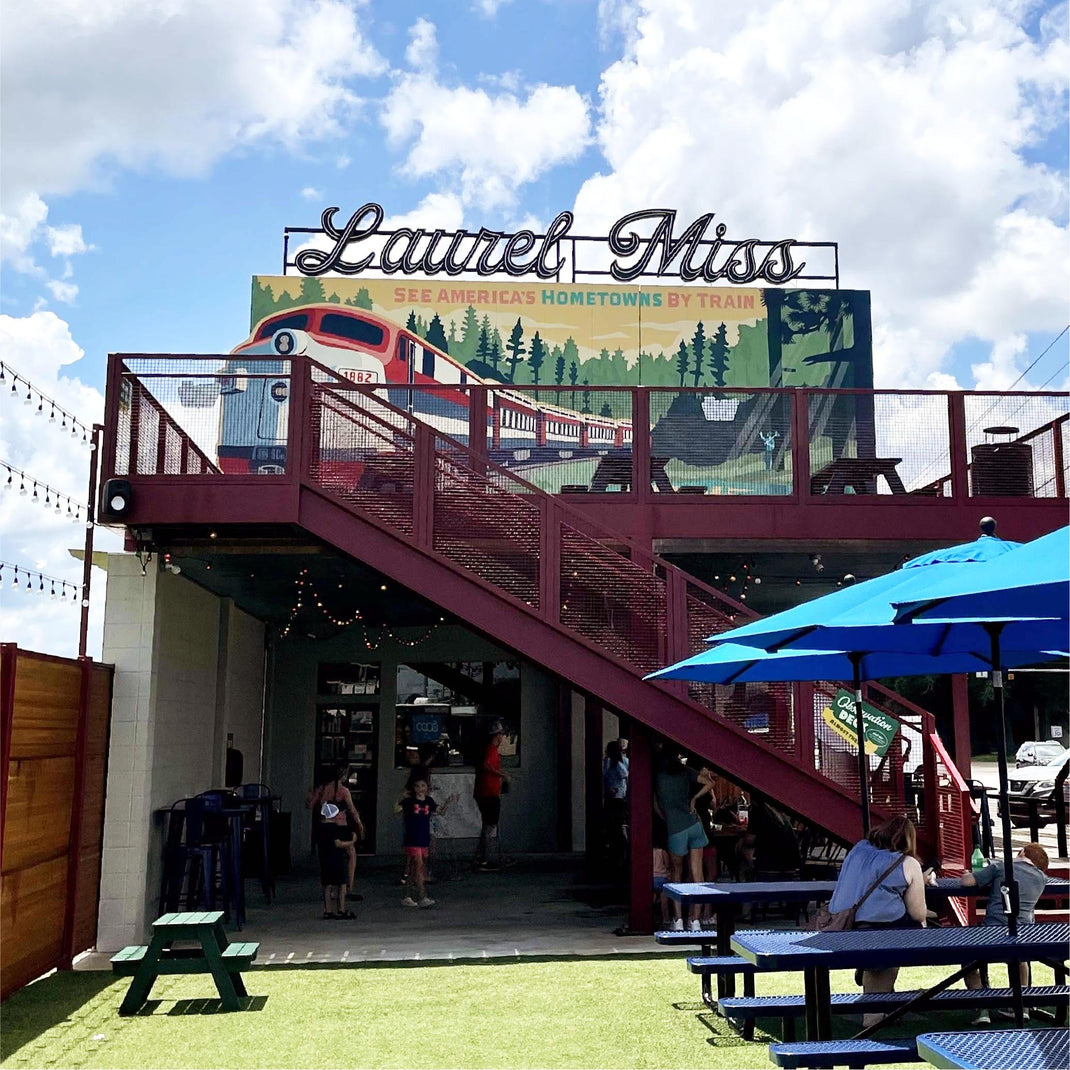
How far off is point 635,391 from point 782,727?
346 cm

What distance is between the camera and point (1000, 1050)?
384 cm

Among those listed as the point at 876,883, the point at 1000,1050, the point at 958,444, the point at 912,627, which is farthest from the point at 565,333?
the point at 1000,1050

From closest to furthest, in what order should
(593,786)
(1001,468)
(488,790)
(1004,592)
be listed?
→ (1004,592) < (1001,468) < (488,790) < (593,786)

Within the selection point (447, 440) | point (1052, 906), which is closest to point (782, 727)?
A: point (1052, 906)

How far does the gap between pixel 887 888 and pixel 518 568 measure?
4.66 meters

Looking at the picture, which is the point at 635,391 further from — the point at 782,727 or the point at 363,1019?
the point at 363,1019

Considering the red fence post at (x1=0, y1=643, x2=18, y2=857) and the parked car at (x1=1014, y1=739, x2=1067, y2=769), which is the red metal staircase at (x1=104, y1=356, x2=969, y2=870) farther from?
the parked car at (x1=1014, y1=739, x2=1067, y2=769)

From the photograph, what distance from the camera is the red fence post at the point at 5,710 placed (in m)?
7.52

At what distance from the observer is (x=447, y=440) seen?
34.9 feet

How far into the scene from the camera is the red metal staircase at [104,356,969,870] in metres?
10.2

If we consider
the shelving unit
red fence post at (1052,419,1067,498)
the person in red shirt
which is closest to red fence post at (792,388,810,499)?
red fence post at (1052,419,1067,498)

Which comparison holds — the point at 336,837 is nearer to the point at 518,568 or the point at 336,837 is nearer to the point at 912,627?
the point at 518,568

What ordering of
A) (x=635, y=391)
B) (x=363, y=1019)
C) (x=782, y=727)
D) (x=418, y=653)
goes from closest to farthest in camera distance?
(x=363, y=1019), (x=782, y=727), (x=635, y=391), (x=418, y=653)

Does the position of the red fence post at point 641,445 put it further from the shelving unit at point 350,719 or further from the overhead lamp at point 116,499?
the shelving unit at point 350,719
